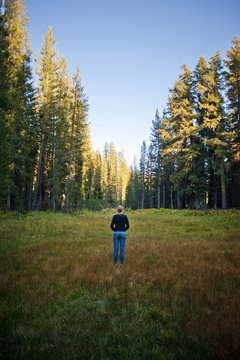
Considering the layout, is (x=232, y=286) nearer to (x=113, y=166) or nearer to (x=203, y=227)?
(x=203, y=227)

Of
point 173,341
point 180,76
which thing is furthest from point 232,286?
point 180,76

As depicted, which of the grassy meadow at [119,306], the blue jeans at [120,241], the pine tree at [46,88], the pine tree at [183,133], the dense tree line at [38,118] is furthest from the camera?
the pine tree at [183,133]

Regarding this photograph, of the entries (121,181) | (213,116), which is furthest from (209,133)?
(121,181)

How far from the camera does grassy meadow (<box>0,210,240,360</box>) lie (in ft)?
8.36

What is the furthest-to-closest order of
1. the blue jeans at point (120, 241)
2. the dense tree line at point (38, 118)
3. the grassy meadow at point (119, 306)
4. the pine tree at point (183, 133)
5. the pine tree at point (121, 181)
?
the pine tree at point (121, 181) < the pine tree at point (183, 133) < the dense tree line at point (38, 118) < the blue jeans at point (120, 241) < the grassy meadow at point (119, 306)

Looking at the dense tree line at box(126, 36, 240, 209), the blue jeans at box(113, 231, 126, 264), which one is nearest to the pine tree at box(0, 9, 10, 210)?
the blue jeans at box(113, 231, 126, 264)

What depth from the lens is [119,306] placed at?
3676 millimetres

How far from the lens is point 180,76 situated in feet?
89.7

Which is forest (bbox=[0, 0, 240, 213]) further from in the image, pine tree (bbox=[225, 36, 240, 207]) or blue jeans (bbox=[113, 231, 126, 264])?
blue jeans (bbox=[113, 231, 126, 264])

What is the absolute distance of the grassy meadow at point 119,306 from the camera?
2.55m

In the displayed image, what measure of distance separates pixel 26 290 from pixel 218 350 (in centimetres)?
420

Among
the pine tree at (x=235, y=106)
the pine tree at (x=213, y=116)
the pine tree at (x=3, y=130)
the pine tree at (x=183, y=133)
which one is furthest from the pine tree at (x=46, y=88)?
the pine tree at (x=235, y=106)

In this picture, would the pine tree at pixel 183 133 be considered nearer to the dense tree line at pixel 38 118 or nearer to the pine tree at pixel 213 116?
the pine tree at pixel 213 116

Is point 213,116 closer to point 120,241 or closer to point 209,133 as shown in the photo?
point 209,133
